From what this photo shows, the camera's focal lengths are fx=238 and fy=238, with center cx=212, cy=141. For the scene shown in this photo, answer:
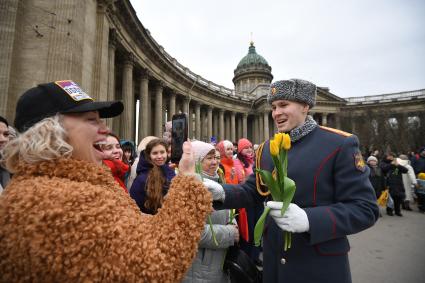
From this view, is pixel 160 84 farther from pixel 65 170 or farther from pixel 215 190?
pixel 65 170

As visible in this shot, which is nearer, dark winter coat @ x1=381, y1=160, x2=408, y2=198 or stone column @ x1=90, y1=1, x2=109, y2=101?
dark winter coat @ x1=381, y1=160, x2=408, y2=198

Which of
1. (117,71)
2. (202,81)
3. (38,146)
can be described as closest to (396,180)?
(38,146)

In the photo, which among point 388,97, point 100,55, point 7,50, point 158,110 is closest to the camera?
point 7,50

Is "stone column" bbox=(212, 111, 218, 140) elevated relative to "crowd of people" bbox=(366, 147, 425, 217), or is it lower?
elevated

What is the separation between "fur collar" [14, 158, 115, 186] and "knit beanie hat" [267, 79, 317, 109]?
1.63m

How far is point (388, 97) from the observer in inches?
1935

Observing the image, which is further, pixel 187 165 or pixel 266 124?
pixel 266 124

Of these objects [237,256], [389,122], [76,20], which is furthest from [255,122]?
[237,256]

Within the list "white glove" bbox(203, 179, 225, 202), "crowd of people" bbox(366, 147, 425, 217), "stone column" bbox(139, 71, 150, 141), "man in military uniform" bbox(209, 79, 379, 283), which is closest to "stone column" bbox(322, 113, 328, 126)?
"crowd of people" bbox(366, 147, 425, 217)

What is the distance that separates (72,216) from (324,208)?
1.61 meters

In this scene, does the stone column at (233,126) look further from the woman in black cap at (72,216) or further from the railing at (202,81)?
the woman in black cap at (72,216)

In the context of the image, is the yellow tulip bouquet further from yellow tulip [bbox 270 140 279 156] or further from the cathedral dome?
the cathedral dome

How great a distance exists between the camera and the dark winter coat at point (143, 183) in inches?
130

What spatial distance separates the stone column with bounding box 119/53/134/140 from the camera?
17.8 metres
